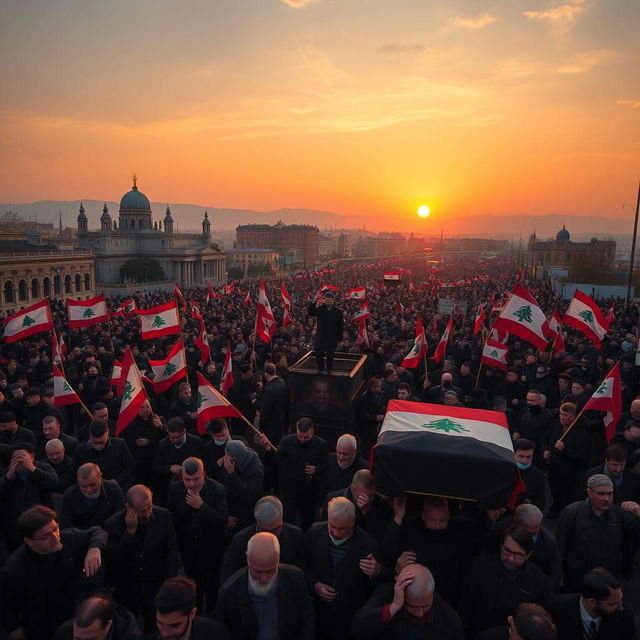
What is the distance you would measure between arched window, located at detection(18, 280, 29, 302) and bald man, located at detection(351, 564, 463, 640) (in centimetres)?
5991

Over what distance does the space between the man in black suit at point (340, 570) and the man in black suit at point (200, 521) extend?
136 centimetres

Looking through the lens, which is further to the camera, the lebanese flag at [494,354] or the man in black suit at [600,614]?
the lebanese flag at [494,354]

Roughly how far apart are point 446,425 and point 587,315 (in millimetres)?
8984

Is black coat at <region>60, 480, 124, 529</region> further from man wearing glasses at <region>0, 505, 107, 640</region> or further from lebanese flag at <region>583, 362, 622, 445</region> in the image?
lebanese flag at <region>583, 362, 622, 445</region>

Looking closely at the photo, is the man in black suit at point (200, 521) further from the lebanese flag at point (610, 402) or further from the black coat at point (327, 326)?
the lebanese flag at point (610, 402)

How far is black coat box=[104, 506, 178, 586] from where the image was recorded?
4762 mm

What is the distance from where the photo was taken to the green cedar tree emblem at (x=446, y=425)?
467 centimetres

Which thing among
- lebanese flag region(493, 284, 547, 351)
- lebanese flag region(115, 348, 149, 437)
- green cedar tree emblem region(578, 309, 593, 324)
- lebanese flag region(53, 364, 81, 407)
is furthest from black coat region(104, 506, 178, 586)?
green cedar tree emblem region(578, 309, 593, 324)

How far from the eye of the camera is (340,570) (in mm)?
4129

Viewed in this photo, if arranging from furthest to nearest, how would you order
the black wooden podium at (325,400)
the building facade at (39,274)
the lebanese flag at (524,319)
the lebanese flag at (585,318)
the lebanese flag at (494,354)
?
1. the building facade at (39,274)
2. the lebanese flag at (585,318)
3. the lebanese flag at (494,354)
4. the lebanese flag at (524,319)
5. the black wooden podium at (325,400)

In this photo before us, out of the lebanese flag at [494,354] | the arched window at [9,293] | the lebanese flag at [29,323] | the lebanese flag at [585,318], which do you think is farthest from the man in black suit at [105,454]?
the arched window at [9,293]

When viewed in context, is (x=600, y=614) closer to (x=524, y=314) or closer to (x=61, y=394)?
(x=524, y=314)

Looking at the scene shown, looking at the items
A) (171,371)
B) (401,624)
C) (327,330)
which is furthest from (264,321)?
(401,624)

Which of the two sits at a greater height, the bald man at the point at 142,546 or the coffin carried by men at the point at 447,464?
the coffin carried by men at the point at 447,464
